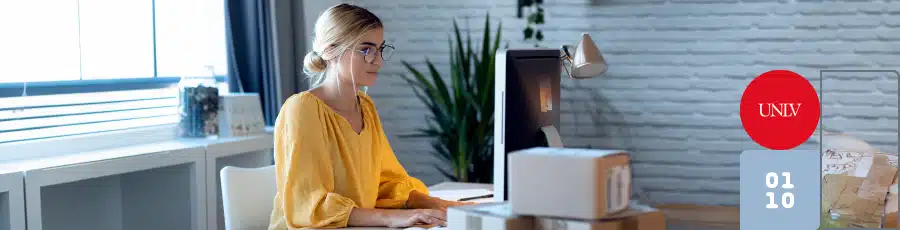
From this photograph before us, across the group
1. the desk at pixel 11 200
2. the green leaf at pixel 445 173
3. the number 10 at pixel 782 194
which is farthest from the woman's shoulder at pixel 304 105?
the green leaf at pixel 445 173

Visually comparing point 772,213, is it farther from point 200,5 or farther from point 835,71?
point 200,5

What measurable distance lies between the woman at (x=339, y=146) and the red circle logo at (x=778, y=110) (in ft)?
8.88

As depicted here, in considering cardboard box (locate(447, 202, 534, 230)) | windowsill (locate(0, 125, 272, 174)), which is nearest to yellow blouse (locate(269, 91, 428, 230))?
cardboard box (locate(447, 202, 534, 230))

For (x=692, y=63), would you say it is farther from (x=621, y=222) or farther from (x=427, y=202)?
(x=621, y=222)

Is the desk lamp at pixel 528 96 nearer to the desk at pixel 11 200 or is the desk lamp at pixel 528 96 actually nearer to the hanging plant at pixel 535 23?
the desk at pixel 11 200

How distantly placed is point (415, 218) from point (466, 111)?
2.39 m

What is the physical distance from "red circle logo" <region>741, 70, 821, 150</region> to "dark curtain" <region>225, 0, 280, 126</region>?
7.56 ft

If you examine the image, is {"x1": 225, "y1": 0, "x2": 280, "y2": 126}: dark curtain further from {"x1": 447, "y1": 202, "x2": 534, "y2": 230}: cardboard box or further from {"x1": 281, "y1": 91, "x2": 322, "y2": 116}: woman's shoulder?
{"x1": 447, "y1": 202, "x2": 534, "y2": 230}: cardboard box

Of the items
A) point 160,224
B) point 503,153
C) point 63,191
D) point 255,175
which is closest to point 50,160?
point 63,191

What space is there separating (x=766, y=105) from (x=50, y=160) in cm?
341

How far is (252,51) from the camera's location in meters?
4.59

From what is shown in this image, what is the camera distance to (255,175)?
2.75 metres

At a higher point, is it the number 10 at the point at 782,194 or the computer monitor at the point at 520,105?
the computer monitor at the point at 520,105

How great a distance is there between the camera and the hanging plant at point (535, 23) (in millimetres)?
5016
